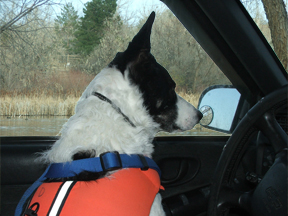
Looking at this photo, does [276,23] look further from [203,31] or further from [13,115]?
[13,115]

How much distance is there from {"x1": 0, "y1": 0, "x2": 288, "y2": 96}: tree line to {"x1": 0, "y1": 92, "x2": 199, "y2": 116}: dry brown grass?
7 cm

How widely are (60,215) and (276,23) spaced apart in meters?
2.03

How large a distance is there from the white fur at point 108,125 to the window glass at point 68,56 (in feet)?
1.93

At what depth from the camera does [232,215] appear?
2297 millimetres

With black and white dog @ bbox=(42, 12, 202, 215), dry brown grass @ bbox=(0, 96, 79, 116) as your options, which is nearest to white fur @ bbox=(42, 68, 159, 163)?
black and white dog @ bbox=(42, 12, 202, 215)

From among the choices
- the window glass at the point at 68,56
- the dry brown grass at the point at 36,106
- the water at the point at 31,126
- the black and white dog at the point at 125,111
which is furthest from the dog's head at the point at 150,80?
the water at the point at 31,126

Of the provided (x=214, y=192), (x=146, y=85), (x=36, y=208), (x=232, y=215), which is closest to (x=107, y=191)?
(x=36, y=208)

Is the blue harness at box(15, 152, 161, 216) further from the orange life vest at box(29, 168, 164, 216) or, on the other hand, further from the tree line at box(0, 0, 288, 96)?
the tree line at box(0, 0, 288, 96)

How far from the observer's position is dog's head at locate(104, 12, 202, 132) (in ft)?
6.38

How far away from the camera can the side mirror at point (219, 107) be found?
266 cm

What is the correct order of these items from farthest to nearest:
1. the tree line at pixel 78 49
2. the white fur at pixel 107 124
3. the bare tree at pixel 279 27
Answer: the tree line at pixel 78 49
the bare tree at pixel 279 27
the white fur at pixel 107 124

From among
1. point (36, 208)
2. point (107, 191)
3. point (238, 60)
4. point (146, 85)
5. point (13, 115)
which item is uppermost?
point (238, 60)

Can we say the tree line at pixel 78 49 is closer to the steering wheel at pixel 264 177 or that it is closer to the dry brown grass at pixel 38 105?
the dry brown grass at pixel 38 105

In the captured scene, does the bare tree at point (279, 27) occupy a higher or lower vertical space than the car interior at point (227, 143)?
higher
